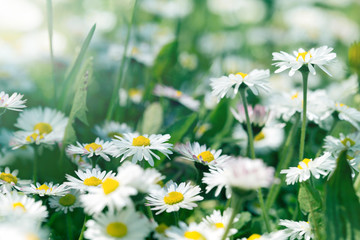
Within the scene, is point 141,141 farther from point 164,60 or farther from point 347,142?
point 164,60

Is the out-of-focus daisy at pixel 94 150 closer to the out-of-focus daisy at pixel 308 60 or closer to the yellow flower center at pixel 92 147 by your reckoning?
the yellow flower center at pixel 92 147

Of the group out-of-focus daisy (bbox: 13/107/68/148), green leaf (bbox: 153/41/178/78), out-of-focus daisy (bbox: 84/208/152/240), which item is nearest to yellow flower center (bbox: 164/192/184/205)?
out-of-focus daisy (bbox: 84/208/152/240)

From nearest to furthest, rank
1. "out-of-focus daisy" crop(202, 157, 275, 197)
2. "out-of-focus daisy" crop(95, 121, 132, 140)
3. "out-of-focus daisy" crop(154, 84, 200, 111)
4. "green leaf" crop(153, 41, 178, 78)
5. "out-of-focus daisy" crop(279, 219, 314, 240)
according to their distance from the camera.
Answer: "out-of-focus daisy" crop(202, 157, 275, 197)
"out-of-focus daisy" crop(279, 219, 314, 240)
"out-of-focus daisy" crop(95, 121, 132, 140)
"out-of-focus daisy" crop(154, 84, 200, 111)
"green leaf" crop(153, 41, 178, 78)

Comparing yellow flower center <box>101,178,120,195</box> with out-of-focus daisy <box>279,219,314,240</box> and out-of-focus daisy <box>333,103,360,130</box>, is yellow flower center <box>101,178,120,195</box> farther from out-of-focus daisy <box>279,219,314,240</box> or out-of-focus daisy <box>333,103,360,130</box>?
out-of-focus daisy <box>333,103,360,130</box>

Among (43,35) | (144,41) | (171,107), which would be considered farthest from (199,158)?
(43,35)

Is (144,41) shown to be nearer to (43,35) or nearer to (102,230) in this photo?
(43,35)

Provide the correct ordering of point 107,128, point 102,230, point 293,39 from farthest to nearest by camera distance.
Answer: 1. point 293,39
2. point 107,128
3. point 102,230
